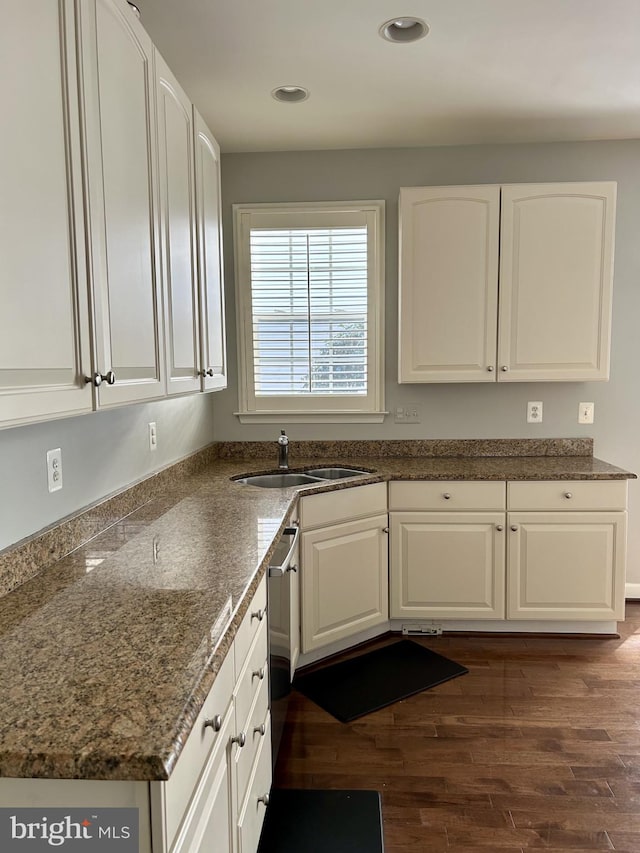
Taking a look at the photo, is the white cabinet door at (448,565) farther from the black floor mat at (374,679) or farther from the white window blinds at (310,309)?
the white window blinds at (310,309)

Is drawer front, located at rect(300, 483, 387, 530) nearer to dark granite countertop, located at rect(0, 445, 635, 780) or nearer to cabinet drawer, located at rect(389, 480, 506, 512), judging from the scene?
cabinet drawer, located at rect(389, 480, 506, 512)

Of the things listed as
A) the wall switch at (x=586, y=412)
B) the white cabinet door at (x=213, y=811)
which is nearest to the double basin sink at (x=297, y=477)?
the wall switch at (x=586, y=412)

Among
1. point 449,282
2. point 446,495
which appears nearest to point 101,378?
point 446,495

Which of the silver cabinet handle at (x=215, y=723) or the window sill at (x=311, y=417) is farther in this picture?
the window sill at (x=311, y=417)

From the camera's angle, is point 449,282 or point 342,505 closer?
point 342,505

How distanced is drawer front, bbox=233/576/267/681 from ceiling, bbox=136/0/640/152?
1.86 m

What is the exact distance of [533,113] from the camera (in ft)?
9.64

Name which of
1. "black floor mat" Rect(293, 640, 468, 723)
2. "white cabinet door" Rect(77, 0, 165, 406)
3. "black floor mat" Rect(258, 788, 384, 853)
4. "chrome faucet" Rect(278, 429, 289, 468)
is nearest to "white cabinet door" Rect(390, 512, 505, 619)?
"black floor mat" Rect(293, 640, 468, 723)

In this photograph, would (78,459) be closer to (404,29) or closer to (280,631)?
(280,631)

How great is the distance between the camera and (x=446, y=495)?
9.96 ft

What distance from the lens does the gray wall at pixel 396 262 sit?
336 centimetres

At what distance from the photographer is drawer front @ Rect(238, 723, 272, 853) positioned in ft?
4.63

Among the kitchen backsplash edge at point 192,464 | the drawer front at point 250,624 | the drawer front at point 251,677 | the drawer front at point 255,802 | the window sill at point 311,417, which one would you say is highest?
the window sill at point 311,417

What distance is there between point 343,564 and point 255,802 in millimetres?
1400
